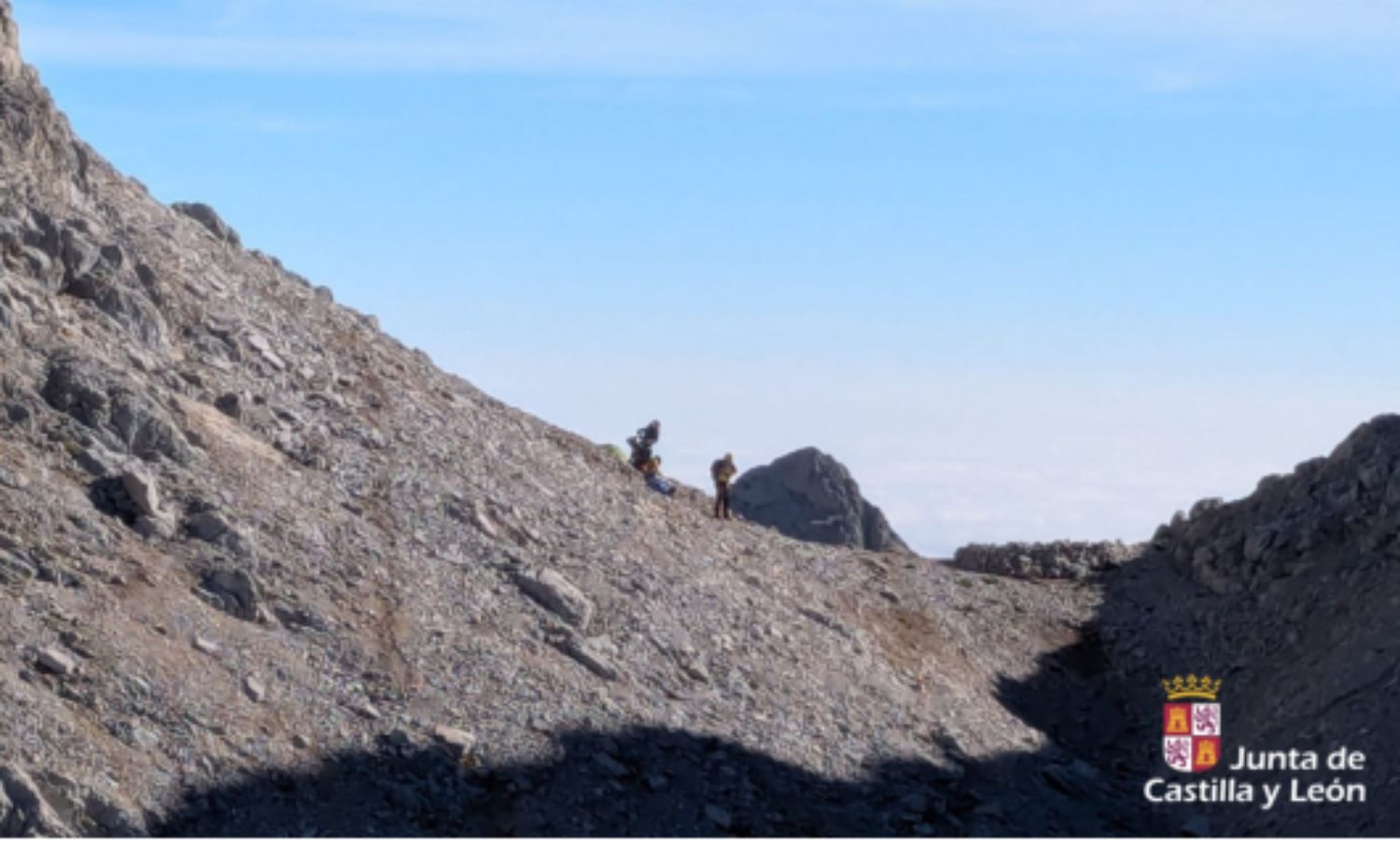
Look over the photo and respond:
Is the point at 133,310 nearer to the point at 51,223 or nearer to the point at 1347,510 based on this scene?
the point at 51,223

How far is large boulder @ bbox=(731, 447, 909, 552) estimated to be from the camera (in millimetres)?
42250

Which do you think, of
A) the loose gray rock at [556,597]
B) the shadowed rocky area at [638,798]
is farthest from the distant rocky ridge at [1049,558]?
the loose gray rock at [556,597]

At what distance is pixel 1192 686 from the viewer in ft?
94.1

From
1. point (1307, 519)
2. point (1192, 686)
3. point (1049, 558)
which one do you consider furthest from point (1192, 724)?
point (1049, 558)

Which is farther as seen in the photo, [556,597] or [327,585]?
[556,597]

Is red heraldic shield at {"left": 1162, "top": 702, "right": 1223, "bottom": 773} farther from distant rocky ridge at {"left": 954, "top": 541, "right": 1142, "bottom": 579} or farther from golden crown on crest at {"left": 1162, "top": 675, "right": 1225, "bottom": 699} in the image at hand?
distant rocky ridge at {"left": 954, "top": 541, "right": 1142, "bottom": 579}

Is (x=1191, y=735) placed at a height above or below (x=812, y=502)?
below

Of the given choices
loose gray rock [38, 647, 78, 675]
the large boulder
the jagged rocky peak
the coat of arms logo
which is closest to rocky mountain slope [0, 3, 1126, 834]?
loose gray rock [38, 647, 78, 675]

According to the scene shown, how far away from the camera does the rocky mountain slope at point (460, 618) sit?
18.8 metres

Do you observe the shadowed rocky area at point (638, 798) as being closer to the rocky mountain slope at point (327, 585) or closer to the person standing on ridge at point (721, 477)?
the rocky mountain slope at point (327, 585)

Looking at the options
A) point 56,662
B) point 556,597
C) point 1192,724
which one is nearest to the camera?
point 56,662

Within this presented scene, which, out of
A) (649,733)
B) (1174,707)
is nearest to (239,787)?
(649,733)

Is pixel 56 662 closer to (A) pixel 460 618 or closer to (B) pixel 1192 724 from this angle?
(A) pixel 460 618

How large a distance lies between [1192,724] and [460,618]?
1148 centimetres
